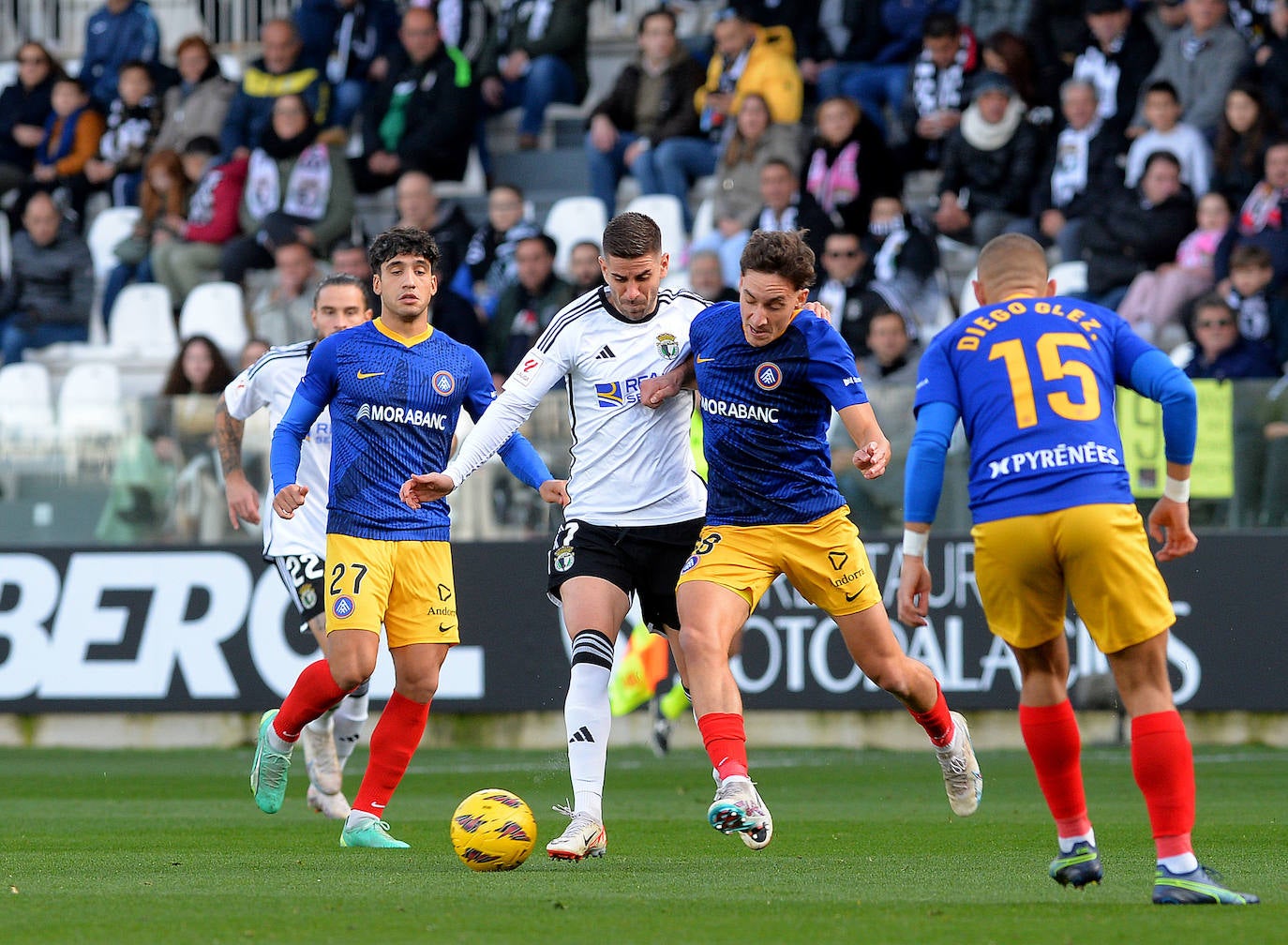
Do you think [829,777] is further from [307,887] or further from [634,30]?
[634,30]

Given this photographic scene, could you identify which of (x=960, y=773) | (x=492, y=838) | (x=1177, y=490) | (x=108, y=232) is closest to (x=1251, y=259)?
(x=960, y=773)

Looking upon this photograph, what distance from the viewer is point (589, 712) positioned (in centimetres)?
718

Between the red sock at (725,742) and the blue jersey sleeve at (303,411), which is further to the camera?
the blue jersey sleeve at (303,411)

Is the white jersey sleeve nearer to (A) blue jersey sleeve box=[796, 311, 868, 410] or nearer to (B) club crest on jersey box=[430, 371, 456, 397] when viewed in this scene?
(B) club crest on jersey box=[430, 371, 456, 397]

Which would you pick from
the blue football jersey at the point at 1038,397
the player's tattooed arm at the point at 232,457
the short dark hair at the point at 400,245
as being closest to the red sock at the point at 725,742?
the blue football jersey at the point at 1038,397

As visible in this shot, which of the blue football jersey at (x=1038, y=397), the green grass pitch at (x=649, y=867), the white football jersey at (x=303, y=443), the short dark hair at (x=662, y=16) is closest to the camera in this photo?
the green grass pitch at (x=649, y=867)

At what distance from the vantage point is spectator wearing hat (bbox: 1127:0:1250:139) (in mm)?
15070

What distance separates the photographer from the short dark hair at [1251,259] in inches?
517

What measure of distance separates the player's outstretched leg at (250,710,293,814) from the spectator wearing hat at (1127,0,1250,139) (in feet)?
32.1

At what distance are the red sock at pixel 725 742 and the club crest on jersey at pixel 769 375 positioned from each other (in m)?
1.19

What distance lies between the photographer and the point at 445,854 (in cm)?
742

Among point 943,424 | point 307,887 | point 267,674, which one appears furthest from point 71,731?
point 943,424

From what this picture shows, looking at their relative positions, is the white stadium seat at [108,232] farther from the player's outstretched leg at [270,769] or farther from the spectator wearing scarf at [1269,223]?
the player's outstretched leg at [270,769]

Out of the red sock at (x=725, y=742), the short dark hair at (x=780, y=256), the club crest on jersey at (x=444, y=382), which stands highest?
the short dark hair at (x=780, y=256)
